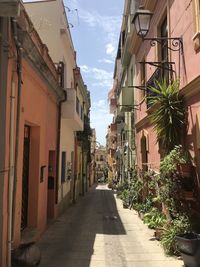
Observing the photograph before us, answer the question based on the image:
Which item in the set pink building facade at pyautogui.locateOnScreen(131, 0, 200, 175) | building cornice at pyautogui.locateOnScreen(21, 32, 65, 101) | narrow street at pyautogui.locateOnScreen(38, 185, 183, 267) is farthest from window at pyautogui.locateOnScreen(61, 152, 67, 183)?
pink building facade at pyautogui.locateOnScreen(131, 0, 200, 175)

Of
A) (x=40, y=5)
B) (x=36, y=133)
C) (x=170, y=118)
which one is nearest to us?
(x=170, y=118)

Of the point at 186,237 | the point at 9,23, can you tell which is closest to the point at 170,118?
the point at 186,237

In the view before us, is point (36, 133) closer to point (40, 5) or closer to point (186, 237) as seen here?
point (186, 237)

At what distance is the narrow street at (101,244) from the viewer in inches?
280

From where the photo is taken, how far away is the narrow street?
7117mm

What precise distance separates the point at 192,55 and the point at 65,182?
9.55 meters

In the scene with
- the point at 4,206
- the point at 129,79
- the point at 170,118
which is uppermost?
the point at 129,79

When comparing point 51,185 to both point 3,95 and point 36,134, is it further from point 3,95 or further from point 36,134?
point 3,95

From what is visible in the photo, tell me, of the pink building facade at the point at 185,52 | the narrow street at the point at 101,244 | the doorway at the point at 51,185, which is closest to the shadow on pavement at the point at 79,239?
the narrow street at the point at 101,244

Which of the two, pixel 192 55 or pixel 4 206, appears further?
pixel 192 55

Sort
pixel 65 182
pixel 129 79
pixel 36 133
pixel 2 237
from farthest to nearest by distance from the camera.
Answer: pixel 129 79, pixel 65 182, pixel 36 133, pixel 2 237

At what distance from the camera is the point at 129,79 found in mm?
19594

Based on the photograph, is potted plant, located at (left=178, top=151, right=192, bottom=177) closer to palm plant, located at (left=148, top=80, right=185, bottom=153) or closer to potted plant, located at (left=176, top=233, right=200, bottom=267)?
palm plant, located at (left=148, top=80, right=185, bottom=153)

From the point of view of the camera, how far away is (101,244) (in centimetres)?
865
